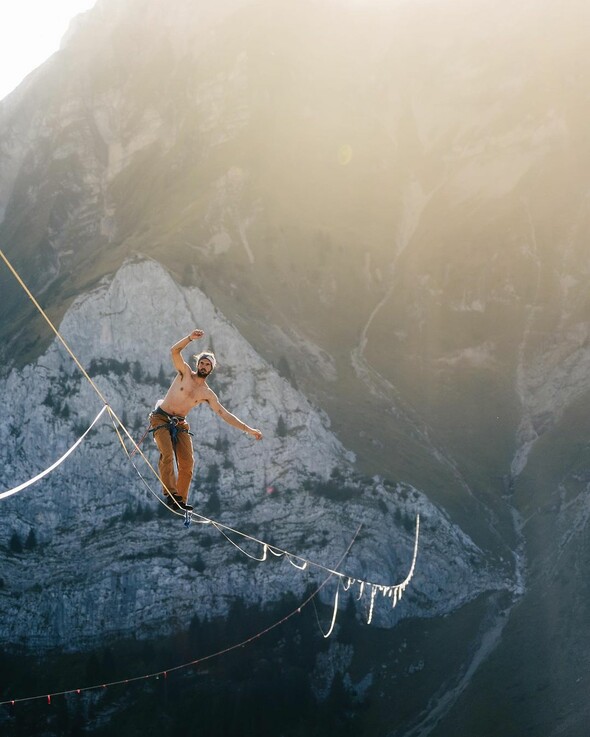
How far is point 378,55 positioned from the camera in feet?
562

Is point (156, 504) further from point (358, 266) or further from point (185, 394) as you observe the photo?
point (185, 394)

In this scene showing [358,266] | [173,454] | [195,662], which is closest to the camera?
[173,454]

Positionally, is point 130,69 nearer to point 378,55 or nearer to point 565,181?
point 378,55

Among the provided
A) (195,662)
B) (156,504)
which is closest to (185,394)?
(195,662)

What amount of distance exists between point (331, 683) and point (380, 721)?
19.4ft

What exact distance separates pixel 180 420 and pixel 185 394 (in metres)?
1.21

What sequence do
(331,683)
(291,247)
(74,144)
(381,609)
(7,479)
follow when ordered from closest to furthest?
(331,683)
(381,609)
(7,479)
(291,247)
(74,144)

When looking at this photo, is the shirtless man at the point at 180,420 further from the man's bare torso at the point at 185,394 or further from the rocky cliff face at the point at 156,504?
the rocky cliff face at the point at 156,504

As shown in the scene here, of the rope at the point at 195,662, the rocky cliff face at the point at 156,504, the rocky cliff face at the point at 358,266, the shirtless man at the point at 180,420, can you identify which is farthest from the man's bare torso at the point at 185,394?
the rocky cliff face at the point at 156,504

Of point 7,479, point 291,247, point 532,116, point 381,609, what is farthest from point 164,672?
point 532,116

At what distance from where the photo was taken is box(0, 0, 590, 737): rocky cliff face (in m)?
95.2

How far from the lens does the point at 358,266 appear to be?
138 meters

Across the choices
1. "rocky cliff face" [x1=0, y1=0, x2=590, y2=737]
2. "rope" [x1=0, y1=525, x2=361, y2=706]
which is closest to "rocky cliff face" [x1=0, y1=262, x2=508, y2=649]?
"rocky cliff face" [x1=0, y1=0, x2=590, y2=737]

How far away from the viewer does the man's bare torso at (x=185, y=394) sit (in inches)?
1030
